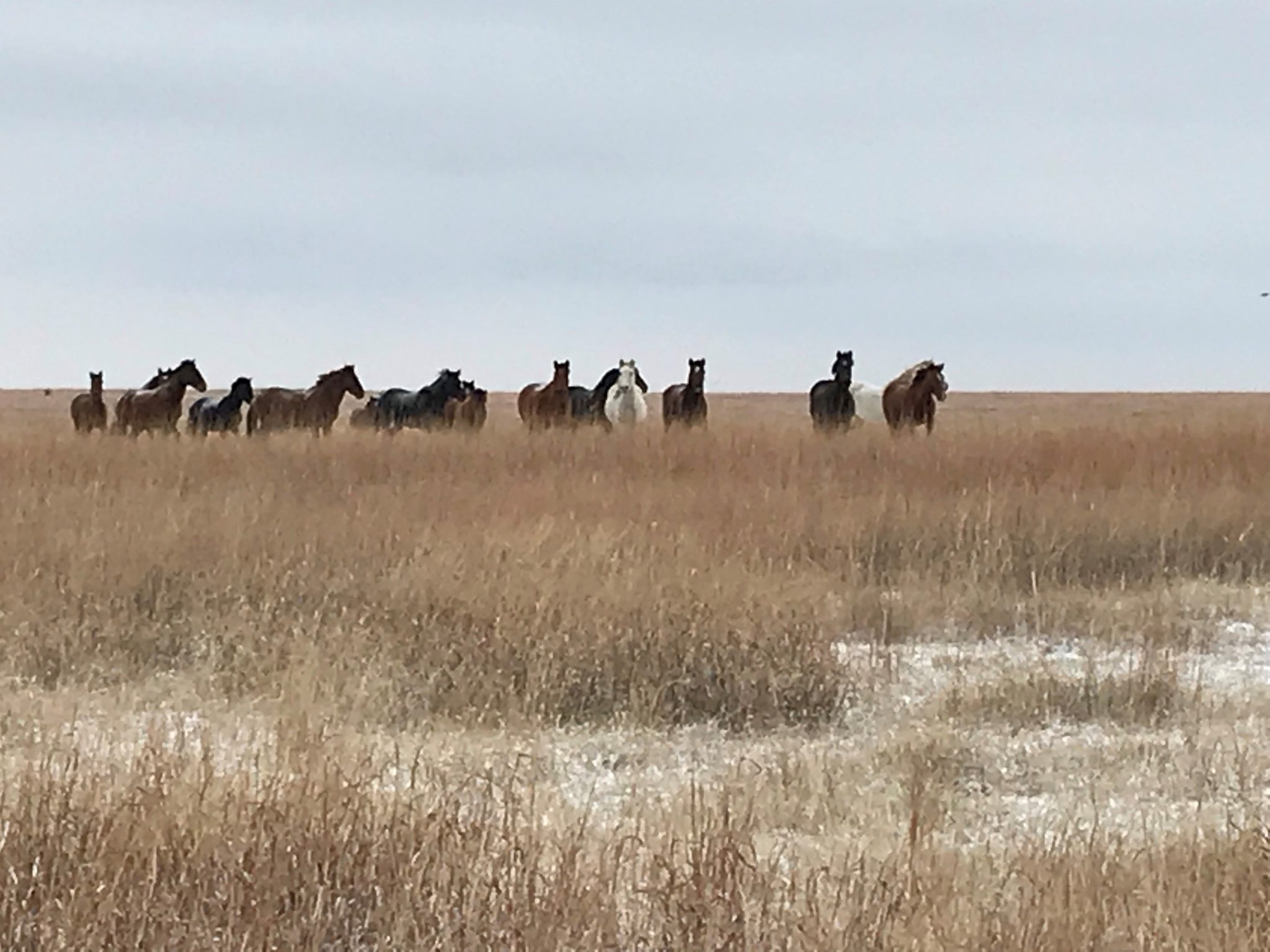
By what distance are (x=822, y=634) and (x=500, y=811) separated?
258 centimetres

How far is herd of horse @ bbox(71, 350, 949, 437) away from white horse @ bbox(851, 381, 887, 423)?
1.71 meters

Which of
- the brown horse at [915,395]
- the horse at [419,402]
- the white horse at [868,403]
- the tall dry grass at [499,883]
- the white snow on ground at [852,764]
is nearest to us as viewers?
the tall dry grass at [499,883]

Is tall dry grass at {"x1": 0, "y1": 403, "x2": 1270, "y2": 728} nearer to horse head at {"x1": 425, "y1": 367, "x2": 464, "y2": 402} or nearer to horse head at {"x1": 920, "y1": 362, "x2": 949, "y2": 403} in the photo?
horse head at {"x1": 920, "y1": 362, "x2": 949, "y2": 403}

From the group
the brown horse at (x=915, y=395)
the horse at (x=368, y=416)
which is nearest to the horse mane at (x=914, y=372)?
the brown horse at (x=915, y=395)

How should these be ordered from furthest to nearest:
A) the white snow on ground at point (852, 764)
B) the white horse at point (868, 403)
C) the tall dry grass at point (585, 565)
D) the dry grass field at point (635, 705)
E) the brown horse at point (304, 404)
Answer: the white horse at point (868, 403)
the brown horse at point (304, 404)
the tall dry grass at point (585, 565)
the white snow on ground at point (852, 764)
the dry grass field at point (635, 705)

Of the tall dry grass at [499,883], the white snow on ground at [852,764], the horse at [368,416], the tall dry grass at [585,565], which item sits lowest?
the white snow on ground at [852,764]

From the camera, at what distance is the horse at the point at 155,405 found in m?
18.6

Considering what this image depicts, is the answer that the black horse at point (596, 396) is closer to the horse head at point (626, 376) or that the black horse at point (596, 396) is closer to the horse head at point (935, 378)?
the horse head at point (626, 376)

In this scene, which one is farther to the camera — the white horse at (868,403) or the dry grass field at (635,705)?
the white horse at (868,403)

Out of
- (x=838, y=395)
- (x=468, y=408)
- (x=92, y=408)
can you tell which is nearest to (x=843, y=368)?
(x=838, y=395)

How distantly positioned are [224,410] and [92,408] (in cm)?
248

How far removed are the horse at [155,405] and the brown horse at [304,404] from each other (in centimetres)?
117

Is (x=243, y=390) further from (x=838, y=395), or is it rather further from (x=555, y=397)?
(x=838, y=395)

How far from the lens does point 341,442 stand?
39.1 feet
